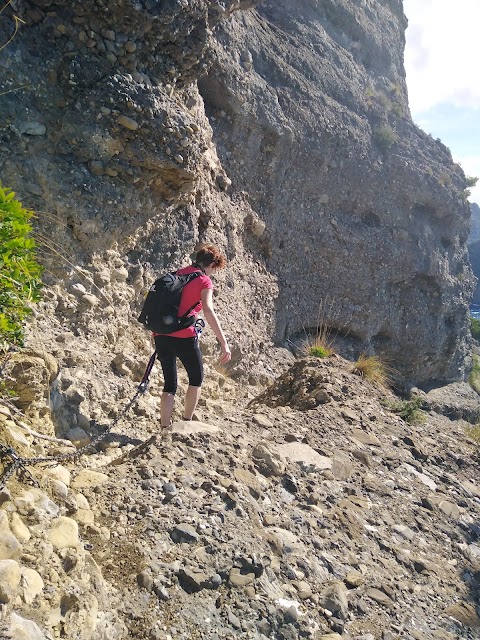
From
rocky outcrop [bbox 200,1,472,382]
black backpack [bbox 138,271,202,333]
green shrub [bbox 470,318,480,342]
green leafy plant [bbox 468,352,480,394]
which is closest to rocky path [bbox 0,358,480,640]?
black backpack [bbox 138,271,202,333]

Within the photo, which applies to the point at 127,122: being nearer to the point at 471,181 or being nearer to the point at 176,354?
the point at 176,354

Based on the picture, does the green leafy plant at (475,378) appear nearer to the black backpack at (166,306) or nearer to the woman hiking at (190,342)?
the woman hiking at (190,342)

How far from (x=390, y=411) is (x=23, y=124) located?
5.45 metres

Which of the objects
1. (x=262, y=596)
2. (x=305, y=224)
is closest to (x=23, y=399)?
(x=262, y=596)

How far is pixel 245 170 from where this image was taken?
9.38 metres

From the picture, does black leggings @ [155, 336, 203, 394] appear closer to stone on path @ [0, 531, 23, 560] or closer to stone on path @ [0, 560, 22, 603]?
stone on path @ [0, 531, 23, 560]

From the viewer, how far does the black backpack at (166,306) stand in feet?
13.9

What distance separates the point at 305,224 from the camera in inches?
446

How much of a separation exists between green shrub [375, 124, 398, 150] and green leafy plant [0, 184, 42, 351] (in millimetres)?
12977

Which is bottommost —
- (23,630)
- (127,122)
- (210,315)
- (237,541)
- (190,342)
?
(23,630)

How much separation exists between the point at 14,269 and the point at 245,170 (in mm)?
7545

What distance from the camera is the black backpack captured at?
13.9 feet

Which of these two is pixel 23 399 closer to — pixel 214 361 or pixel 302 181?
pixel 214 361

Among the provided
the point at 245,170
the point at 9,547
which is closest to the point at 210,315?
Result: the point at 9,547
